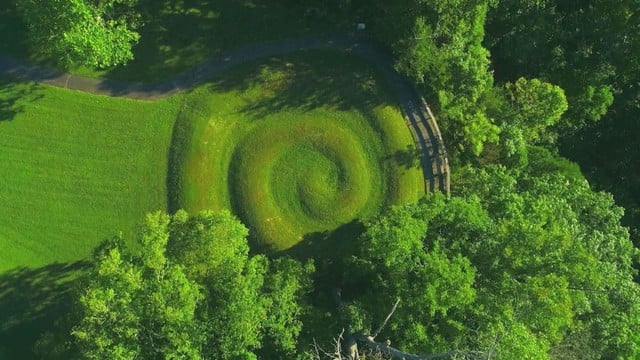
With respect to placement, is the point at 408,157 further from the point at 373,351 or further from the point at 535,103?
the point at 373,351

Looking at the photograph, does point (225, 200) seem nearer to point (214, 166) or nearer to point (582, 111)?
point (214, 166)

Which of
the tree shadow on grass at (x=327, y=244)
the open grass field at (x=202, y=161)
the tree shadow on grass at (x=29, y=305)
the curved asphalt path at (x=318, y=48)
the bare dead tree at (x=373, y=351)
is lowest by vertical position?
the tree shadow on grass at (x=29, y=305)

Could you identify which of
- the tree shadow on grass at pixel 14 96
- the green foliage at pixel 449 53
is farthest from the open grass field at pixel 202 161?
the green foliage at pixel 449 53

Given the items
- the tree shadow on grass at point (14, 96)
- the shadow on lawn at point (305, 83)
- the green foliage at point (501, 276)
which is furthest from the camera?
the shadow on lawn at point (305, 83)

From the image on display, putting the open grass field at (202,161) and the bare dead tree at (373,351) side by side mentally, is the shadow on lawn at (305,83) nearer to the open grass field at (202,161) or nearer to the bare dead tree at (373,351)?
the open grass field at (202,161)

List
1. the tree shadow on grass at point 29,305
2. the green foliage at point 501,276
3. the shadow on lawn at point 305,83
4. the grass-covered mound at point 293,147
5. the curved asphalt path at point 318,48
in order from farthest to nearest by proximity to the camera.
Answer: the shadow on lawn at point 305,83, the grass-covered mound at point 293,147, the curved asphalt path at point 318,48, the tree shadow on grass at point 29,305, the green foliage at point 501,276

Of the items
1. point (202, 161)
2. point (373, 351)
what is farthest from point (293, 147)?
point (373, 351)

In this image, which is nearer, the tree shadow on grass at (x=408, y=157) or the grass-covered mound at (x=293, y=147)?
the grass-covered mound at (x=293, y=147)
